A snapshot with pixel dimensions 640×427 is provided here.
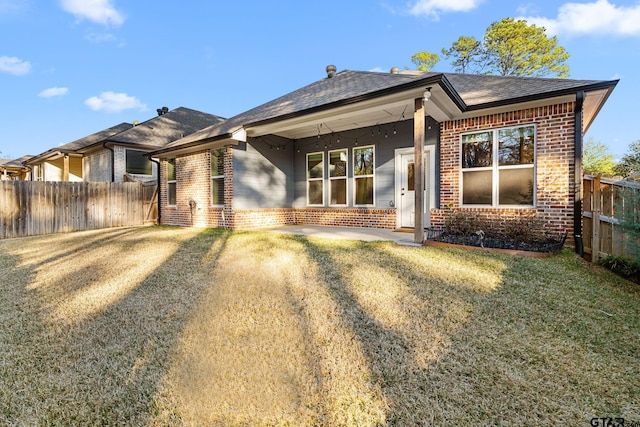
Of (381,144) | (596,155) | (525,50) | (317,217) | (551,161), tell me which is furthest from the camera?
(596,155)

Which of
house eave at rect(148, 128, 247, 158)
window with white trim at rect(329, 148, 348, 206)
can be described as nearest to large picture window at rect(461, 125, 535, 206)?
window with white trim at rect(329, 148, 348, 206)

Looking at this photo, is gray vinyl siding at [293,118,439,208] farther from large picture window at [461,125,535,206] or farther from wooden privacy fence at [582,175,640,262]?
wooden privacy fence at [582,175,640,262]

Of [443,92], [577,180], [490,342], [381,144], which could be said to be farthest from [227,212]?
[577,180]

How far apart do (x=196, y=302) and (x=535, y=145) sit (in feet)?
22.2

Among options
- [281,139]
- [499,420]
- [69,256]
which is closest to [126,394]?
[499,420]

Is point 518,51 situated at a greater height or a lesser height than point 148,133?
greater

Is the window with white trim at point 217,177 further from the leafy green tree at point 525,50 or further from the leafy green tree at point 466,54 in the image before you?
the leafy green tree at point 525,50

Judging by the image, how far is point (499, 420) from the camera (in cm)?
167

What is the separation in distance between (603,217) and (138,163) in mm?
15802

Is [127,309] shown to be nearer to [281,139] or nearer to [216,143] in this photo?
[216,143]

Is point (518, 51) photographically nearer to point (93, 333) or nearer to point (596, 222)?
point (596, 222)

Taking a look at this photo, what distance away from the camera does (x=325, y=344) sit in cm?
248

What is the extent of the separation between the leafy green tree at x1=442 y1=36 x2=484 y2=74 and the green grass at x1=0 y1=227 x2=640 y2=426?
888 inches

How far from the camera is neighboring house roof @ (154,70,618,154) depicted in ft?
17.5
